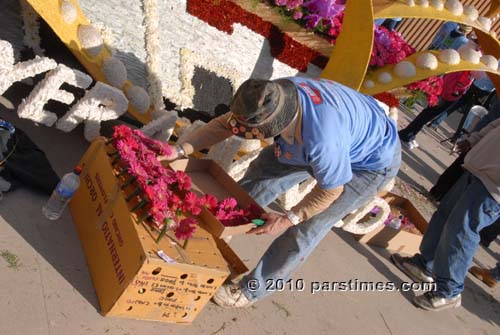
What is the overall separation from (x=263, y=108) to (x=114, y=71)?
1828 mm

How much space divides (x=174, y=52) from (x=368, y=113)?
1.88m

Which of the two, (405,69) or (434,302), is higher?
(405,69)

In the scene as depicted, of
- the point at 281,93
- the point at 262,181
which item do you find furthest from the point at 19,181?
the point at 281,93

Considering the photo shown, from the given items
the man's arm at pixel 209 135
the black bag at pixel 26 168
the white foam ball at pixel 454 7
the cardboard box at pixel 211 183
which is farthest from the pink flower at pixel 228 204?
the white foam ball at pixel 454 7

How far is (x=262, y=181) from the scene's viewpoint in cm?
343

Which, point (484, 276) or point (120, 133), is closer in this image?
point (120, 133)

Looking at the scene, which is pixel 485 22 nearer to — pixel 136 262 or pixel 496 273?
pixel 496 273

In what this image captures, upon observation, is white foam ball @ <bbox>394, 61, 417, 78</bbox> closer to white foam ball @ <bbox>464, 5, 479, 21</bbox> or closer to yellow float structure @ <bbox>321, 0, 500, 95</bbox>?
yellow float structure @ <bbox>321, 0, 500, 95</bbox>

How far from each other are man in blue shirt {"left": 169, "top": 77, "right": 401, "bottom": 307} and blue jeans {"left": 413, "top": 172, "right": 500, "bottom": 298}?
1136 millimetres

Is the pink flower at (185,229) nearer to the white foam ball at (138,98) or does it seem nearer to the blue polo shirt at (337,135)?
the blue polo shirt at (337,135)

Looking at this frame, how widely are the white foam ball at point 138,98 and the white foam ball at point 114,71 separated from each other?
3.8 inches

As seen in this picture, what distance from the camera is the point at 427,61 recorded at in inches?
174

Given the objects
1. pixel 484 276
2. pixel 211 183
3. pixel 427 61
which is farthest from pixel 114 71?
pixel 484 276

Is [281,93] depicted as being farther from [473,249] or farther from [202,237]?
[473,249]
